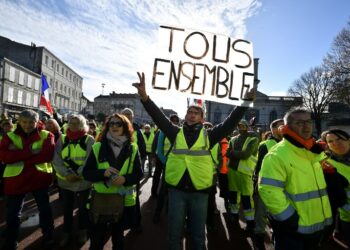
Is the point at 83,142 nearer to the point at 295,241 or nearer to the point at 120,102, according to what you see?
the point at 295,241

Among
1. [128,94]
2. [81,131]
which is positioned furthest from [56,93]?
[81,131]

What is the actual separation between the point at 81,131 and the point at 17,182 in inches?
42.9

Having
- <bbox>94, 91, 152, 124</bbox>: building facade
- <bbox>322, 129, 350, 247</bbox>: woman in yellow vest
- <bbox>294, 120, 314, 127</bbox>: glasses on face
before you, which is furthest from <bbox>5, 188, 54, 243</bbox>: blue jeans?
<bbox>94, 91, 152, 124</bbox>: building facade

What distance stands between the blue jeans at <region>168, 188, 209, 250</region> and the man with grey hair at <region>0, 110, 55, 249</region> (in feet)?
6.77

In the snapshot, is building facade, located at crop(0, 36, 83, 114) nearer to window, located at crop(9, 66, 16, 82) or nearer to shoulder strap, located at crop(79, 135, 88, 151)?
window, located at crop(9, 66, 16, 82)

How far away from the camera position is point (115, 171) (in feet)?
10.3

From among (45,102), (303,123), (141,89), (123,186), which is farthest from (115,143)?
(45,102)

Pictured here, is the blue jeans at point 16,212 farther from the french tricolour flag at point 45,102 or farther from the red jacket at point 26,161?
the french tricolour flag at point 45,102

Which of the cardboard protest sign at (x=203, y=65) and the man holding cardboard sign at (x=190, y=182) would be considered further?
the cardboard protest sign at (x=203, y=65)

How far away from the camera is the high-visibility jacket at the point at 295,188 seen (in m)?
2.39

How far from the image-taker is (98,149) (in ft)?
11.0

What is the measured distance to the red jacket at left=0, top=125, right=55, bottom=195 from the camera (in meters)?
3.90

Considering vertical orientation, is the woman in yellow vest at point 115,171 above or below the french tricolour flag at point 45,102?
below

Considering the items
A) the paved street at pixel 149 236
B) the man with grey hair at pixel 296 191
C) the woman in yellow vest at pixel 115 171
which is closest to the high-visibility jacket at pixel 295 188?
the man with grey hair at pixel 296 191
